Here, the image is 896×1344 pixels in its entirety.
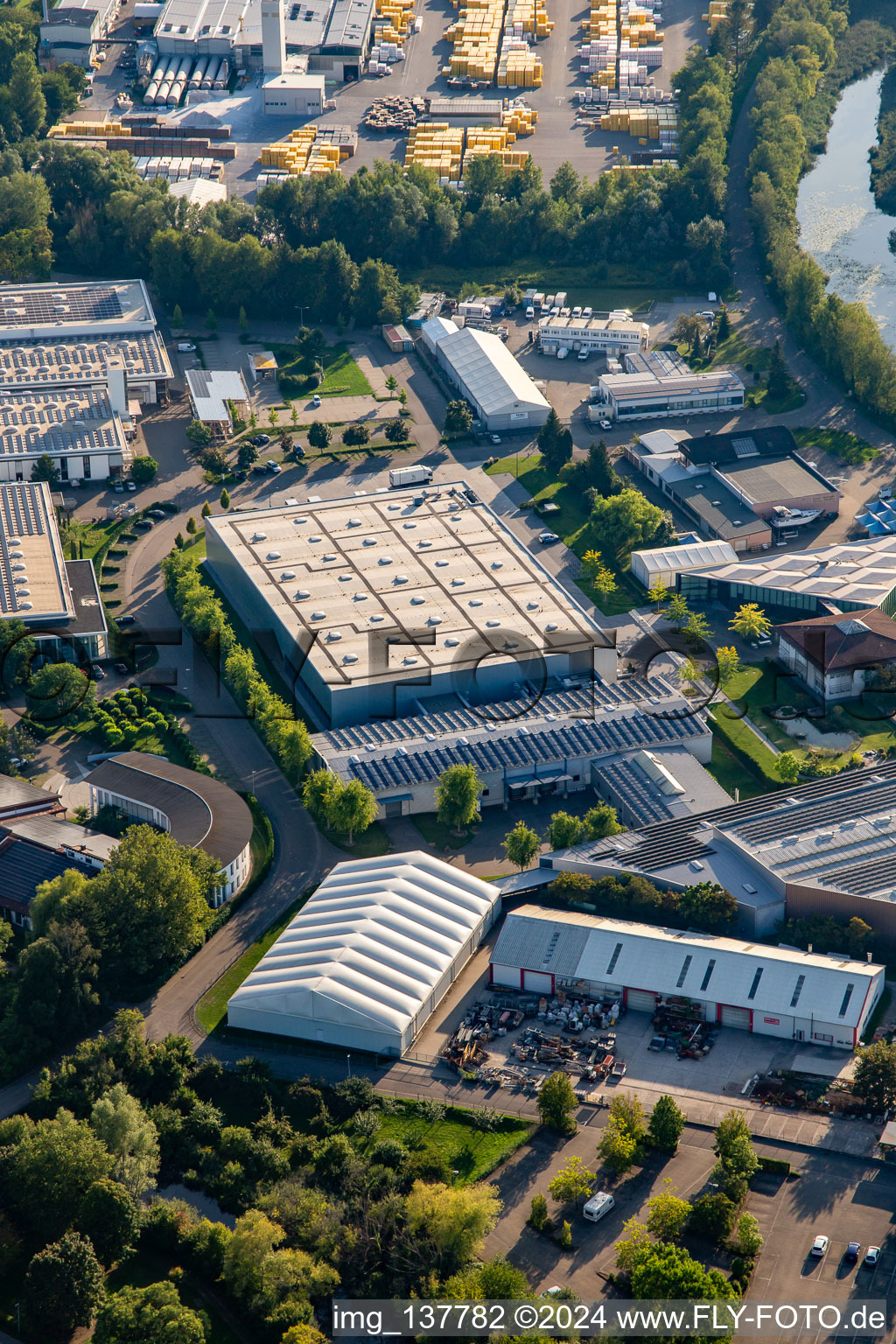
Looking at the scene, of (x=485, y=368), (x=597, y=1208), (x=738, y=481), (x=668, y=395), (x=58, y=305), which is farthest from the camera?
(x=58, y=305)

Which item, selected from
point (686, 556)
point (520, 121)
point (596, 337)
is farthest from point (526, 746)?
point (520, 121)

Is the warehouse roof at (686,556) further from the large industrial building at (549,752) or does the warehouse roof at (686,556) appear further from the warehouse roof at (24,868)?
the warehouse roof at (24,868)

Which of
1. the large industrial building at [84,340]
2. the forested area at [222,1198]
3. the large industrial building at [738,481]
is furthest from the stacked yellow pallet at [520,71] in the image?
the forested area at [222,1198]

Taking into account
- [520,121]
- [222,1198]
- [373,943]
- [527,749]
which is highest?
[520,121]

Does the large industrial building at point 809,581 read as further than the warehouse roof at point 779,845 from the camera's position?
Yes

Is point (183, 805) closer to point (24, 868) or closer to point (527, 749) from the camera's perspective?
point (24, 868)

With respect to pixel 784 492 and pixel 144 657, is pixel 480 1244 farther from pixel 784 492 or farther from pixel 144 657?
pixel 784 492
